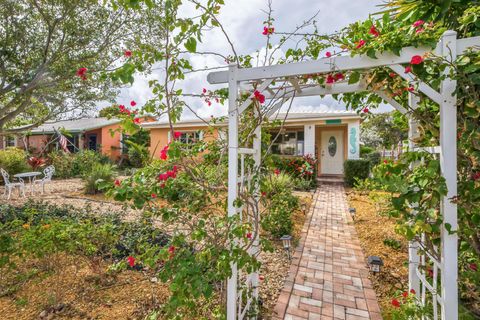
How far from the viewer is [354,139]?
1102 cm

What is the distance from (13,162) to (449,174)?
15.0m

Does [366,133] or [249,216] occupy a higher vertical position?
[366,133]

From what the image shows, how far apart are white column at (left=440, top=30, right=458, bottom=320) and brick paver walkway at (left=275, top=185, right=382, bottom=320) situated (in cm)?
133

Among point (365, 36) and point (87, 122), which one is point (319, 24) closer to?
point (365, 36)

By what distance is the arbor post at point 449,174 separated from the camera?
150 cm

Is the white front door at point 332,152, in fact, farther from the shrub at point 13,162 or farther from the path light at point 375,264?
the shrub at point 13,162

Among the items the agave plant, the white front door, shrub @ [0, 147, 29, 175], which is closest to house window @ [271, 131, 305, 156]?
the white front door

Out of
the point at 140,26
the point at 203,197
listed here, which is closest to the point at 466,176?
the point at 203,197

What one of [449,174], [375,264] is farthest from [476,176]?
[375,264]

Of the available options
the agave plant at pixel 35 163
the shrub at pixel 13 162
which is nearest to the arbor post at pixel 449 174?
the shrub at pixel 13 162

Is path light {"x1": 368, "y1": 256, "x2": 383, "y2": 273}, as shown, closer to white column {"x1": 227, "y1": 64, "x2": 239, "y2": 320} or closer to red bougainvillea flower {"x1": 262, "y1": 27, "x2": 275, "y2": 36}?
white column {"x1": 227, "y1": 64, "x2": 239, "y2": 320}

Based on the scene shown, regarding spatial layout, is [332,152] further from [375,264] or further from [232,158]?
[232,158]

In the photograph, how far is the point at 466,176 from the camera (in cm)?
181

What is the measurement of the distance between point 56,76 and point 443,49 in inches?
237
